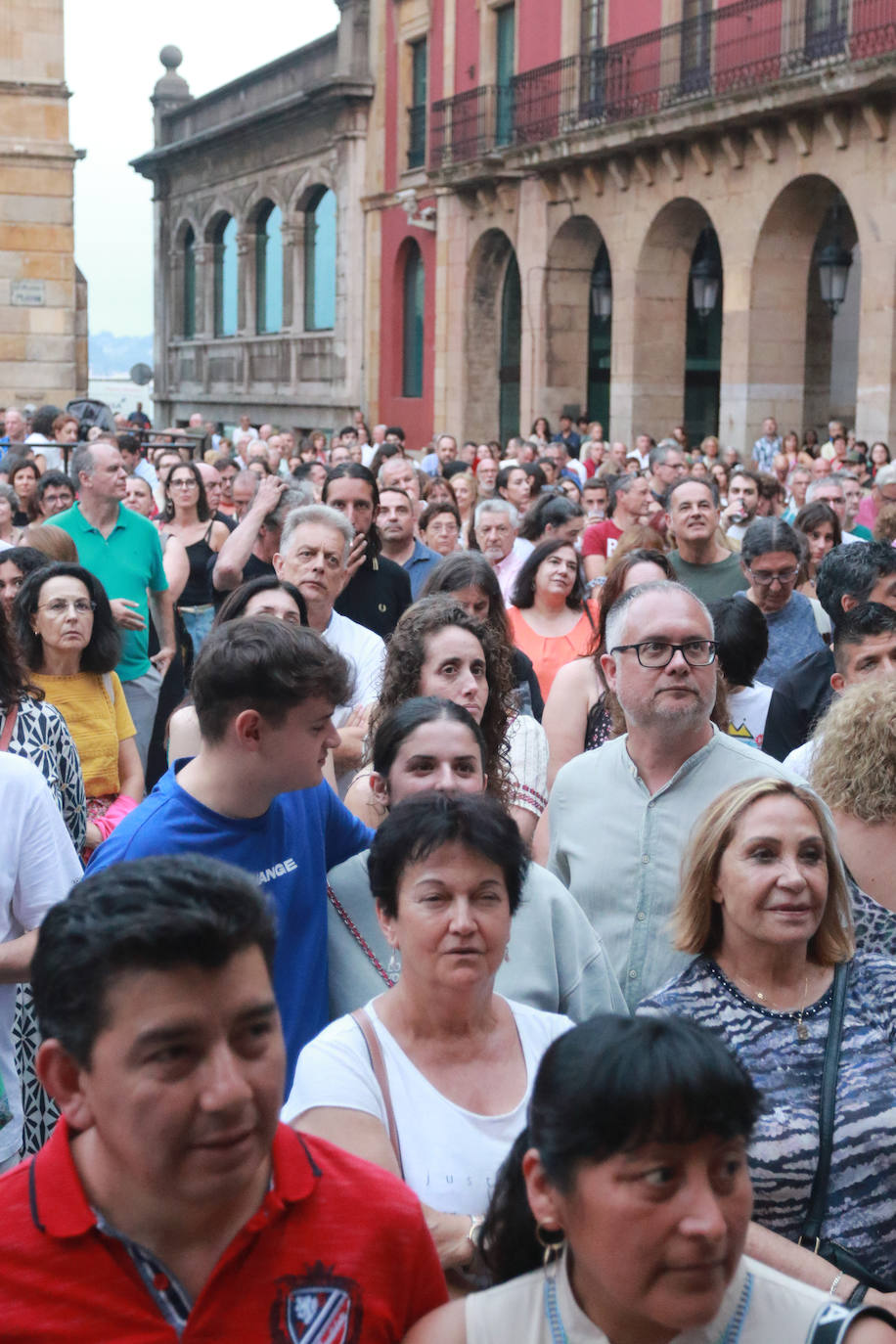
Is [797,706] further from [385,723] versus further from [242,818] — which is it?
[242,818]

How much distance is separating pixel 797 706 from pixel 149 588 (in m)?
3.91

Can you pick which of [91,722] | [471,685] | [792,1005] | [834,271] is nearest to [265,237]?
[834,271]

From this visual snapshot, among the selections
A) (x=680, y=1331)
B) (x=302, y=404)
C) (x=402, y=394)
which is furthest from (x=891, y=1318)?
(x=302, y=404)

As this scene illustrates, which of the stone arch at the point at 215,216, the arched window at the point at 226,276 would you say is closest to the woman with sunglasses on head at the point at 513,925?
the stone arch at the point at 215,216

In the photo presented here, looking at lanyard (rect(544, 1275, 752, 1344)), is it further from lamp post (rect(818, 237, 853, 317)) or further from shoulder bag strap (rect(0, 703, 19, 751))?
lamp post (rect(818, 237, 853, 317))

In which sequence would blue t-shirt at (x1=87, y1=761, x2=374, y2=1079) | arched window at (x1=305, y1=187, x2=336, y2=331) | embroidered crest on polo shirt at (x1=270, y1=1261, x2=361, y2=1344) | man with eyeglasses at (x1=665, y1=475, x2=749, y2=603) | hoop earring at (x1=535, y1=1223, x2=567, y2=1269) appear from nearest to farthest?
1. embroidered crest on polo shirt at (x1=270, y1=1261, x2=361, y2=1344)
2. hoop earring at (x1=535, y1=1223, x2=567, y2=1269)
3. blue t-shirt at (x1=87, y1=761, x2=374, y2=1079)
4. man with eyeglasses at (x1=665, y1=475, x2=749, y2=603)
5. arched window at (x1=305, y1=187, x2=336, y2=331)

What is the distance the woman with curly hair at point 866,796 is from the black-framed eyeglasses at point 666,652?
0.36m

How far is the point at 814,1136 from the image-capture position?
3.16 meters

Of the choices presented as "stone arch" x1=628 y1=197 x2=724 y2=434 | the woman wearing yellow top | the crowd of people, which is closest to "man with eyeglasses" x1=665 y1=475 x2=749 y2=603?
the crowd of people

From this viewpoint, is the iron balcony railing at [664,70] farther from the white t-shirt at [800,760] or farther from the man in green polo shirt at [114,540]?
the white t-shirt at [800,760]

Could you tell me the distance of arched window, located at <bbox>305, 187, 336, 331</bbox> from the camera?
38.4 meters

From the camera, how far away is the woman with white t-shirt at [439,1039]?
2865 millimetres

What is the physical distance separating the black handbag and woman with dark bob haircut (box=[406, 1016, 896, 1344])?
2.85 ft

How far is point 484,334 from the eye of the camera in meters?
32.4
